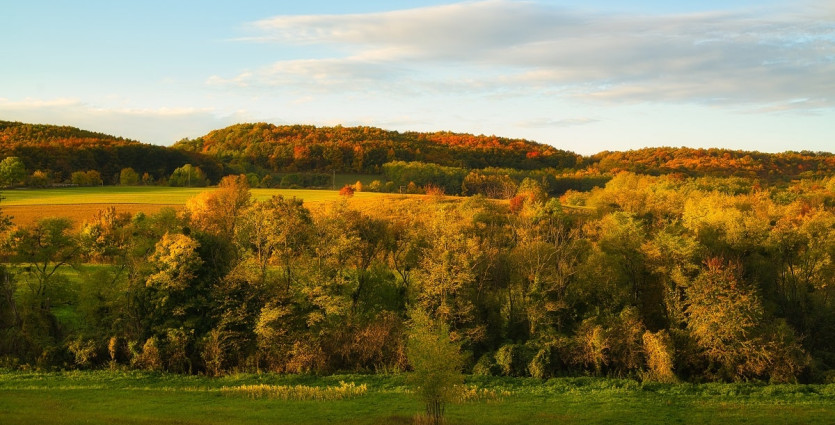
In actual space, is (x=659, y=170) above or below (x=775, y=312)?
above

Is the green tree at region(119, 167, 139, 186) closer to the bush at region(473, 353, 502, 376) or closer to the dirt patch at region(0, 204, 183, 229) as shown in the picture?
the dirt patch at region(0, 204, 183, 229)

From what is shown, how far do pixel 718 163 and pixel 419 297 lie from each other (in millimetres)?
134493

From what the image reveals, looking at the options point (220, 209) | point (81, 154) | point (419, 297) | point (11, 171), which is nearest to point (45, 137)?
point (81, 154)

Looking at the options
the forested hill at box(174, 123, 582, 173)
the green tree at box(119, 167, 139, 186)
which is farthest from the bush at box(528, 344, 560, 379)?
the forested hill at box(174, 123, 582, 173)

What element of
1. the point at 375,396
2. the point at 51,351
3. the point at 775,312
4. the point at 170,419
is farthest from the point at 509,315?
the point at 51,351

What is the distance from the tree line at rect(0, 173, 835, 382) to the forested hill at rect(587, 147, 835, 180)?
100180mm

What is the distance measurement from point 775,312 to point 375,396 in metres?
32.9

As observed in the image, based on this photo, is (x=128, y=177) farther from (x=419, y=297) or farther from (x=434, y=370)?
(x=434, y=370)

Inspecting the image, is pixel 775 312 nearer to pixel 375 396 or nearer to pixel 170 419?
pixel 375 396

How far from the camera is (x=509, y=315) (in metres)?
47.4

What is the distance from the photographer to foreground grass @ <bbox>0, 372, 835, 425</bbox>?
28750mm

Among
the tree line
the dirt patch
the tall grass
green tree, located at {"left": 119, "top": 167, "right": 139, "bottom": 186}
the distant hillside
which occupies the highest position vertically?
the distant hillside

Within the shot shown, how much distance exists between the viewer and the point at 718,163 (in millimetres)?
156250

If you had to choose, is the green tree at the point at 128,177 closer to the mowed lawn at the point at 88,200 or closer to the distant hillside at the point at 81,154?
the distant hillside at the point at 81,154
